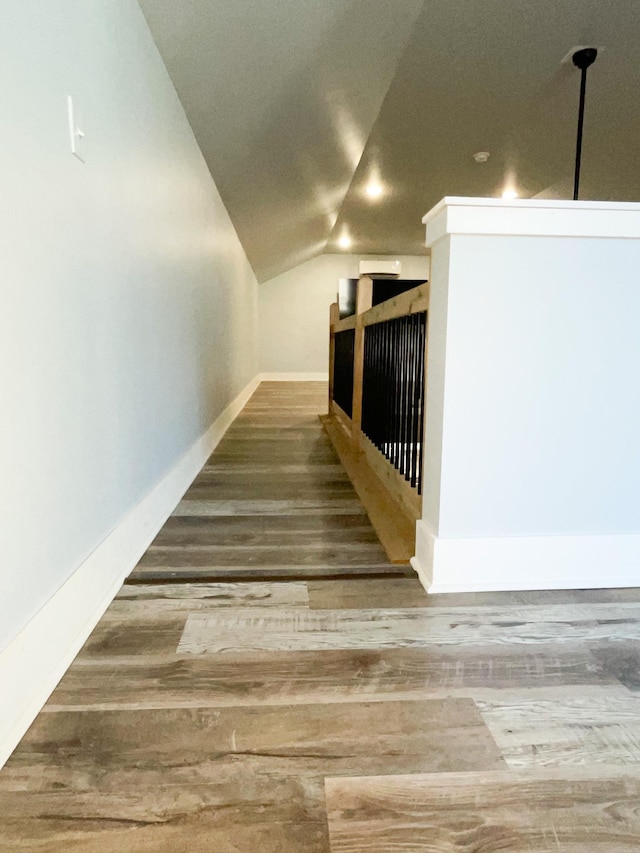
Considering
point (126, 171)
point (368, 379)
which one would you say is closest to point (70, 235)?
point (126, 171)

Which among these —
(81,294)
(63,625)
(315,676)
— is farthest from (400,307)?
(63,625)

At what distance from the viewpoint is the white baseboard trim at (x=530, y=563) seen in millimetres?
1327

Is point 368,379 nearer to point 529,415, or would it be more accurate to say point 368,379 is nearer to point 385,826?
point 529,415

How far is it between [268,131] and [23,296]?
234cm

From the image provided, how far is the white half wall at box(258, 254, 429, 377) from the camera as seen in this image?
8.38 meters

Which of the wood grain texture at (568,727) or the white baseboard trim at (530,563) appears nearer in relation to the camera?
the wood grain texture at (568,727)

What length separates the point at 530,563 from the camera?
1.35 metres

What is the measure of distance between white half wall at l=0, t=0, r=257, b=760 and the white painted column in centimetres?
82

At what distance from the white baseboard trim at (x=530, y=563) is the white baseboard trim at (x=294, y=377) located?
23.5 feet

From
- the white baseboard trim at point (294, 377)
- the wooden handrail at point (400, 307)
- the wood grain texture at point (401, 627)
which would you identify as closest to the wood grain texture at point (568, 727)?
the wood grain texture at point (401, 627)

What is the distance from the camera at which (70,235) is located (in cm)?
107

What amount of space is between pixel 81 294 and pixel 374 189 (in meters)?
4.26

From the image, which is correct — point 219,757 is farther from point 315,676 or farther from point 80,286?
point 80,286

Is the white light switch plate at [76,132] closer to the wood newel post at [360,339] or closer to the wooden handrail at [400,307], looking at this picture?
the wooden handrail at [400,307]
